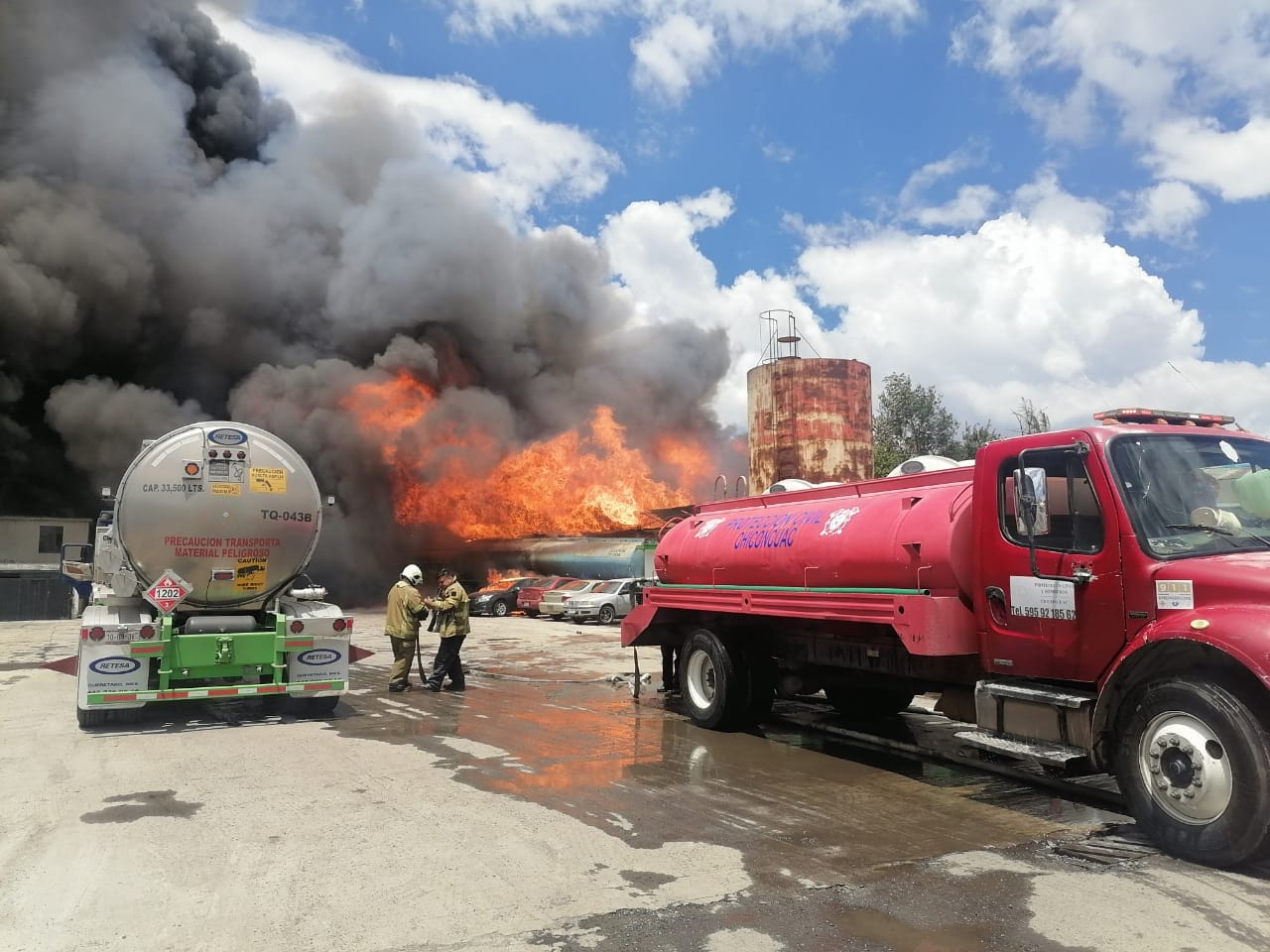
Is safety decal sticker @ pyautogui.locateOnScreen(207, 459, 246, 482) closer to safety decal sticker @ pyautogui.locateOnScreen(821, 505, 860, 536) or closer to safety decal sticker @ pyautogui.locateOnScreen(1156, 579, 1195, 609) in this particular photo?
safety decal sticker @ pyautogui.locateOnScreen(821, 505, 860, 536)

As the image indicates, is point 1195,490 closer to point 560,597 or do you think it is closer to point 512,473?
point 560,597

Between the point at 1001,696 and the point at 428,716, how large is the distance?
6073 mm

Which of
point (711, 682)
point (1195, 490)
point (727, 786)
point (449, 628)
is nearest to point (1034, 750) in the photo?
point (1195, 490)

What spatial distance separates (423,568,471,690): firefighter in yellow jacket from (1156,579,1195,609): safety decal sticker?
7.84 meters

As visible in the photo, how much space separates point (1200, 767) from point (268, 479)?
27.6 ft

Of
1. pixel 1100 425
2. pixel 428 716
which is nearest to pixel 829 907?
pixel 1100 425

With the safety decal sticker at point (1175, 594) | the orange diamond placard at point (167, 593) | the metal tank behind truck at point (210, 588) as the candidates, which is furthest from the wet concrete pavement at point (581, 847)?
the safety decal sticker at point (1175, 594)

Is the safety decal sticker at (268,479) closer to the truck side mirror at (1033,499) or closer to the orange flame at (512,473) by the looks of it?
the truck side mirror at (1033,499)

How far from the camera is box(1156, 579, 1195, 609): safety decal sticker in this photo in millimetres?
4844

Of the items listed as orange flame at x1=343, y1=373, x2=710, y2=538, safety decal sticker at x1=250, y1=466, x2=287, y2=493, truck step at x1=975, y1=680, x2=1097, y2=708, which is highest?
orange flame at x1=343, y1=373, x2=710, y2=538

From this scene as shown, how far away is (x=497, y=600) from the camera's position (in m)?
29.1

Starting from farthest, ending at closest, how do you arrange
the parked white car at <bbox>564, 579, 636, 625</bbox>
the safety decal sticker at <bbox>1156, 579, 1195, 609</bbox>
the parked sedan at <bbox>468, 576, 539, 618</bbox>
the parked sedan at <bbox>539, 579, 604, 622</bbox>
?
1. the parked sedan at <bbox>468, 576, 539, 618</bbox>
2. the parked sedan at <bbox>539, 579, 604, 622</bbox>
3. the parked white car at <bbox>564, 579, 636, 625</bbox>
4. the safety decal sticker at <bbox>1156, 579, 1195, 609</bbox>

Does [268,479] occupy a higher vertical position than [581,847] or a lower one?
higher

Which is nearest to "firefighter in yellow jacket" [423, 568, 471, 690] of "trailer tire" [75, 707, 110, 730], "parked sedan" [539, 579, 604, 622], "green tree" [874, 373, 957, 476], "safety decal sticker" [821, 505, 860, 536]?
"trailer tire" [75, 707, 110, 730]
